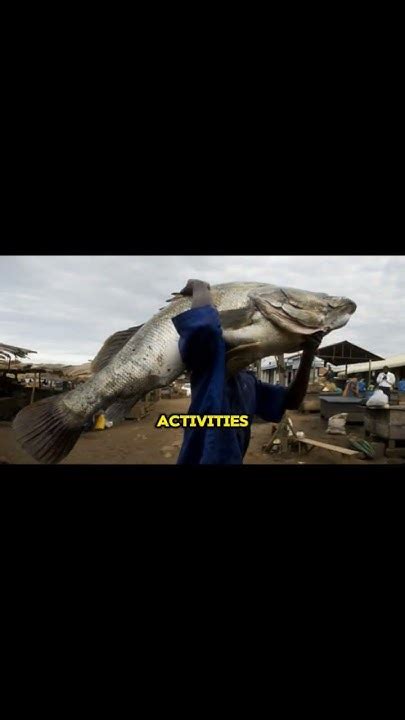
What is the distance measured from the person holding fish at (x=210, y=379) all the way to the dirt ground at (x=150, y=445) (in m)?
0.50

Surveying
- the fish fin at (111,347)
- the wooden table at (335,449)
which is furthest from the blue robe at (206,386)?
the wooden table at (335,449)

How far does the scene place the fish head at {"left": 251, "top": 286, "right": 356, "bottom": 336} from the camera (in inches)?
60.8

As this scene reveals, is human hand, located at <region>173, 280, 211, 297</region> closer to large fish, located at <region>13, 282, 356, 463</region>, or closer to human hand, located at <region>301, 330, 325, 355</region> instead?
large fish, located at <region>13, 282, 356, 463</region>

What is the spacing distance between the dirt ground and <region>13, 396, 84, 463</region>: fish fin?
0.31 metres

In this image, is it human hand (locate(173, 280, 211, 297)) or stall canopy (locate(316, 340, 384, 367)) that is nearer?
human hand (locate(173, 280, 211, 297))

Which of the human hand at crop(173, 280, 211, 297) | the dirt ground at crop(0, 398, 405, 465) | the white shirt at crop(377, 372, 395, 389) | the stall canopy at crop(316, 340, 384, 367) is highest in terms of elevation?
the human hand at crop(173, 280, 211, 297)

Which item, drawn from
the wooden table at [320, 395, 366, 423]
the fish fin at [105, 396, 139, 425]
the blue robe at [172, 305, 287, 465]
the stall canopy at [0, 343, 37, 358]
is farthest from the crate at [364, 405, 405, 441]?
the stall canopy at [0, 343, 37, 358]

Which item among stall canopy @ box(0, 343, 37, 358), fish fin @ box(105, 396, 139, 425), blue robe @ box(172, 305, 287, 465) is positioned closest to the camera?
blue robe @ box(172, 305, 287, 465)

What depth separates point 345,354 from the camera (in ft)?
8.09

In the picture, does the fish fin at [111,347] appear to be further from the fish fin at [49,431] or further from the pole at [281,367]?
the pole at [281,367]

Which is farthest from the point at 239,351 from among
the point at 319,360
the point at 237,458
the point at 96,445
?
the point at 96,445

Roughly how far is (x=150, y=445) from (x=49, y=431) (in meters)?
1.05

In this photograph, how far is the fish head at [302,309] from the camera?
1.54 meters

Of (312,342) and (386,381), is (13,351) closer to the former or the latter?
(312,342)
